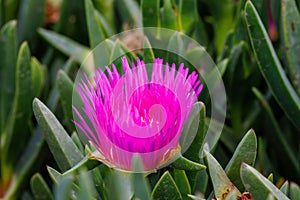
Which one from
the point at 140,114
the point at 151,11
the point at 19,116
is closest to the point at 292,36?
the point at 151,11

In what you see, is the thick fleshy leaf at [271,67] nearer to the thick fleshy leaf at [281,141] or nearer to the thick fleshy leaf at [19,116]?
the thick fleshy leaf at [281,141]

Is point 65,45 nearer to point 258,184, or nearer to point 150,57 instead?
point 150,57

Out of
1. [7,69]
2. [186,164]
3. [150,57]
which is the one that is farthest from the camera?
[7,69]

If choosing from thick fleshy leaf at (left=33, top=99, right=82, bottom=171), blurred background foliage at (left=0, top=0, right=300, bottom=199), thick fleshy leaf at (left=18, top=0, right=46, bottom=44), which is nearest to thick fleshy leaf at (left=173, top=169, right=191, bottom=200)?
blurred background foliage at (left=0, top=0, right=300, bottom=199)

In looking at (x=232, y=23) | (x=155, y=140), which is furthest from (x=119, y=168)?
(x=232, y=23)

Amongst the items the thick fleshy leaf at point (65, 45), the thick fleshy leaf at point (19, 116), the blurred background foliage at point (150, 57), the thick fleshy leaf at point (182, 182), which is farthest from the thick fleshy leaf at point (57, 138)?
the thick fleshy leaf at point (65, 45)
